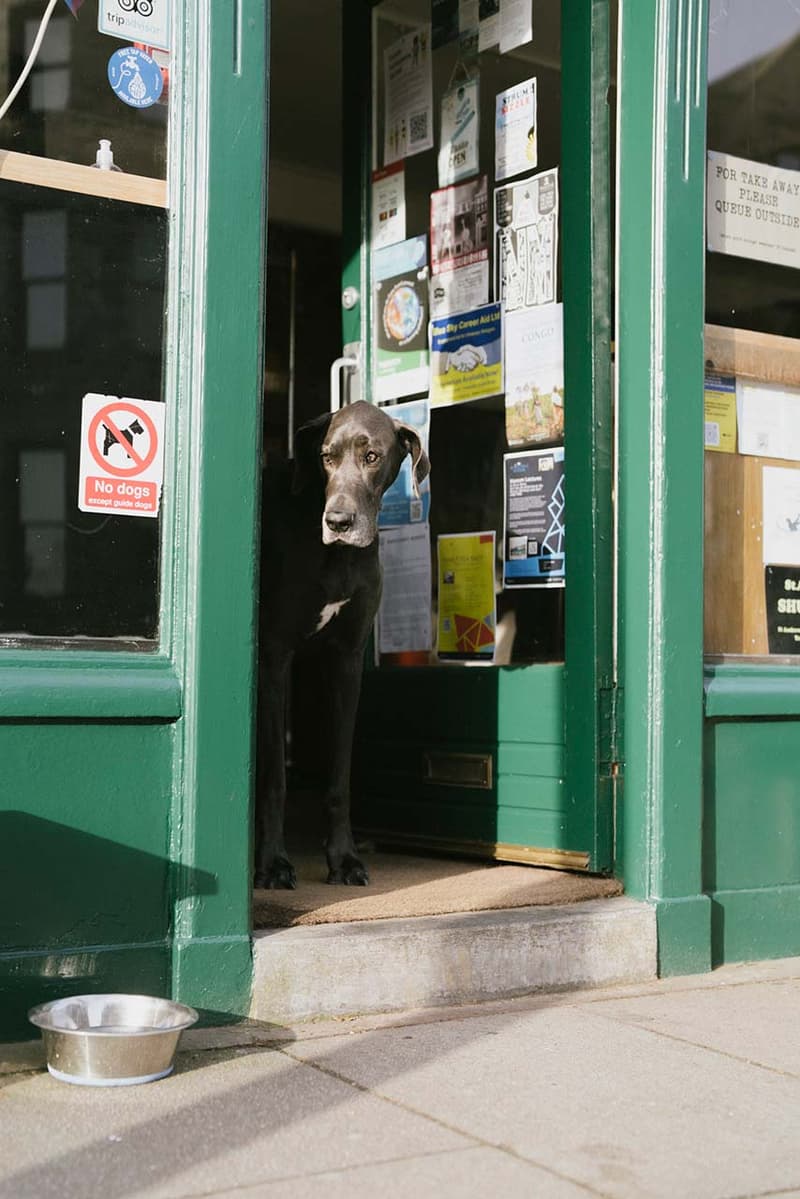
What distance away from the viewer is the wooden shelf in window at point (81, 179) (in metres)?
3.38

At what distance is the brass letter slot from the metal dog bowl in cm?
188

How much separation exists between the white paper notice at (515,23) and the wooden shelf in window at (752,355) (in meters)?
1.17

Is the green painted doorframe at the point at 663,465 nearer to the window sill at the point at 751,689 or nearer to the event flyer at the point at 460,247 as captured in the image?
the window sill at the point at 751,689

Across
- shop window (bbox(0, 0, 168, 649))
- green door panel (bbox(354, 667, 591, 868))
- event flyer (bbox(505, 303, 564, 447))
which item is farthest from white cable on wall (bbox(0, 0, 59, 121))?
green door panel (bbox(354, 667, 591, 868))

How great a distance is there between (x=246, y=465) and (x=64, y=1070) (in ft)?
4.85

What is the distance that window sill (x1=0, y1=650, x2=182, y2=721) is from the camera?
3227 millimetres

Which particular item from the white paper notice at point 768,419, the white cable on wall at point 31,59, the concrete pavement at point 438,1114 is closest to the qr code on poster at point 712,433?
the white paper notice at point 768,419

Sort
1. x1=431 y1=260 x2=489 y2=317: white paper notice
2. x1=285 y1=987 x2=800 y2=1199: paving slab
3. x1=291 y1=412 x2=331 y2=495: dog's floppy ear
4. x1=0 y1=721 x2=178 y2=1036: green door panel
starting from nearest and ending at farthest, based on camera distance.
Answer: x1=285 y1=987 x2=800 y2=1199: paving slab < x1=0 y1=721 x2=178 y2=1036: green door panel < x1=291 y1=412 x2=331 y2=495: dog's floppy ear < x1=431 y1=260 x2=489 y2=317: white paper notice

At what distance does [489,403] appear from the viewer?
193 inches

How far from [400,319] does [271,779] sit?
1866 millimetres

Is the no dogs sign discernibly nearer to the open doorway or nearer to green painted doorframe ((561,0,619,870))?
the open doorway

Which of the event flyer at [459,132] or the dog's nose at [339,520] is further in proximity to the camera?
the event flyer at [459,132]

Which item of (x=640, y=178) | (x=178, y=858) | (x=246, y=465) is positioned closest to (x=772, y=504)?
(x=640, y=178)

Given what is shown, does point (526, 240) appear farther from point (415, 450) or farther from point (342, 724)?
point (342, 724)
